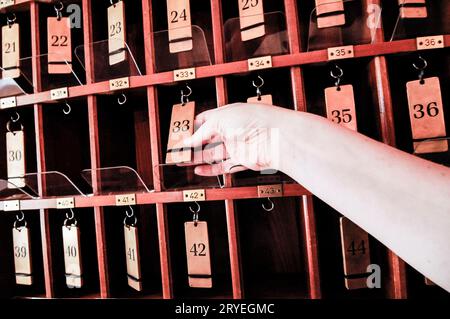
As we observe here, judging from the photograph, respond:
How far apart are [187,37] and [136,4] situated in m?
0.35

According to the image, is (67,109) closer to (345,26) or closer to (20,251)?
(20,251)

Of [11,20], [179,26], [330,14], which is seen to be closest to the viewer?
[330,14]

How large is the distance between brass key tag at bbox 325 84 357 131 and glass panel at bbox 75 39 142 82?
587 mm

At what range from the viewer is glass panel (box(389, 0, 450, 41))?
0.92 meters

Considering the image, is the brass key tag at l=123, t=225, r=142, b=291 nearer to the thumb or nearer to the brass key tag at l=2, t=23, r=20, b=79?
the thumb

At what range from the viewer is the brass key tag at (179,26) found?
1007mm

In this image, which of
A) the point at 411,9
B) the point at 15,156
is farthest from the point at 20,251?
the point at 411,9

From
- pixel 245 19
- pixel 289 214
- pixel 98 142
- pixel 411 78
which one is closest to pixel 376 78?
pixel 411 78

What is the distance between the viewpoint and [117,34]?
1098 mm

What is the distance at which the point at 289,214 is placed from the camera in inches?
47.7

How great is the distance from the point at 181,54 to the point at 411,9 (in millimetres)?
649

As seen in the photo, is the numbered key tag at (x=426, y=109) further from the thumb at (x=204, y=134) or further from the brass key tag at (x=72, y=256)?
the brass key tag at (x=72, y=256)

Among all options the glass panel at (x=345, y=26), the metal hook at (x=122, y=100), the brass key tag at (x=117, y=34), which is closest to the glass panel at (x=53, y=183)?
the metal hook at (x=122, y=100)
